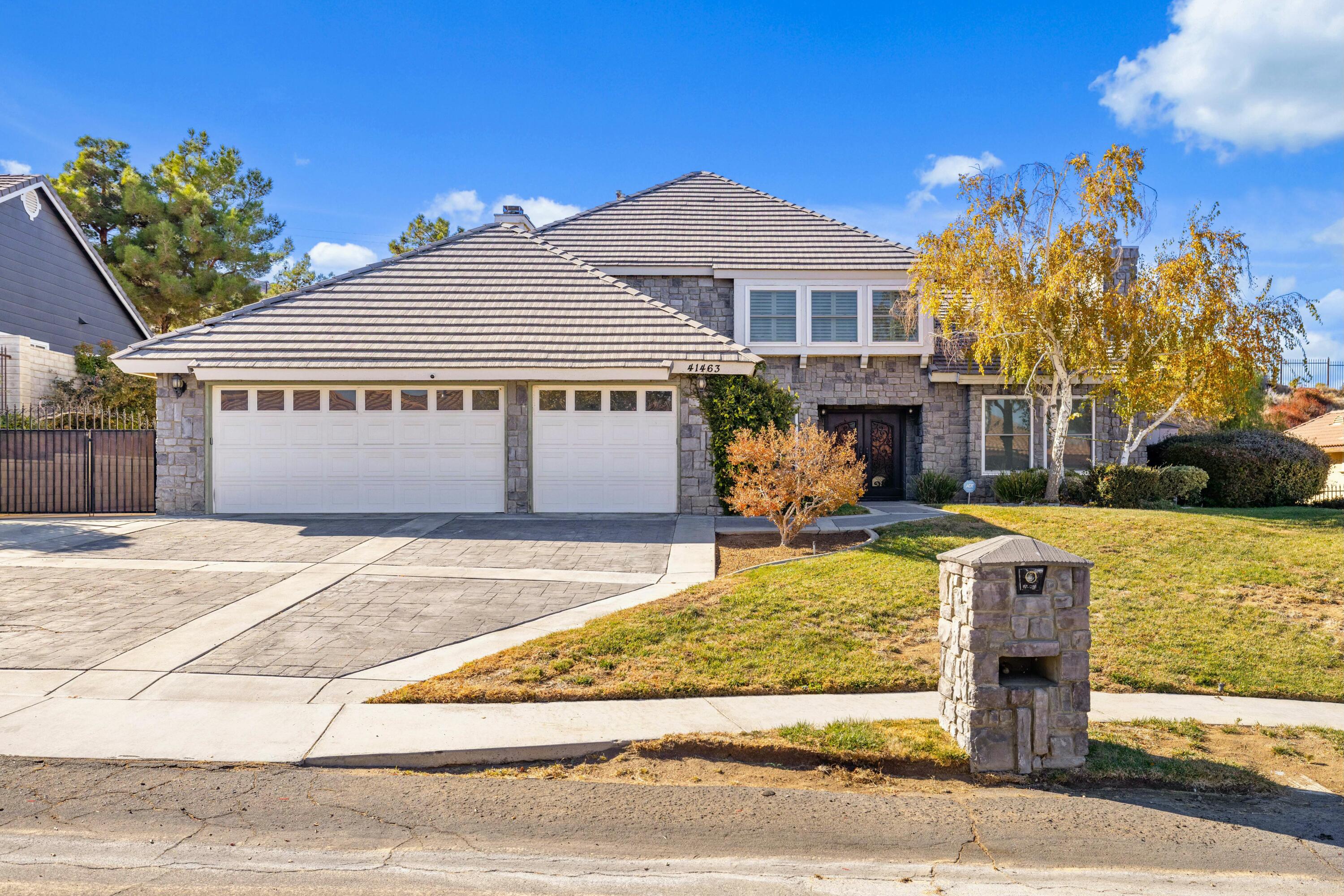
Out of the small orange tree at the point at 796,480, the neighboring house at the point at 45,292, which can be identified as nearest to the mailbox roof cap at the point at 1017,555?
the small orange tree at the point at 796,480

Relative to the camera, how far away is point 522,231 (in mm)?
17953

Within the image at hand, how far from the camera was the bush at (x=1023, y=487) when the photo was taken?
1633cm

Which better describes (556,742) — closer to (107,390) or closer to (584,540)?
(584,540)

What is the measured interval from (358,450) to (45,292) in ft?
54.9

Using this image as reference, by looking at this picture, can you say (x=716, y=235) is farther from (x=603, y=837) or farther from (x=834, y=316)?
(x=603, y=837)

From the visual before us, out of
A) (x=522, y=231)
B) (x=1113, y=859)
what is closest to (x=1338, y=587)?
(x=1113, y=859)

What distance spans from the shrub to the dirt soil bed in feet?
21.3

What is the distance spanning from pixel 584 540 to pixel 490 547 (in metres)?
1.45

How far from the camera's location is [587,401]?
567 inches

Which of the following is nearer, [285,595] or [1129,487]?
[285,595]

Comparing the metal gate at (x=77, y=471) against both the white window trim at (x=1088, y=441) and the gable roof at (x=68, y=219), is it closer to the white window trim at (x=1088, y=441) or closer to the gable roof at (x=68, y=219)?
the gable roof at (x=68, y=219)

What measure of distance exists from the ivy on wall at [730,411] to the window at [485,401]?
3741 millimetres

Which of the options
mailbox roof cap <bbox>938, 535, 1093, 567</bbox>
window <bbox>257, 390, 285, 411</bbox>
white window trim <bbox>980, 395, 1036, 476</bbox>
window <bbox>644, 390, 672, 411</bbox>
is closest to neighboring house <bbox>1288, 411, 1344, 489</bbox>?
white window trim <bbox>980, 395, 1036, 476</bbox>

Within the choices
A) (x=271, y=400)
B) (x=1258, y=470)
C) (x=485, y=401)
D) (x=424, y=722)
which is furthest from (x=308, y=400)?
(x=1258, y=470)
